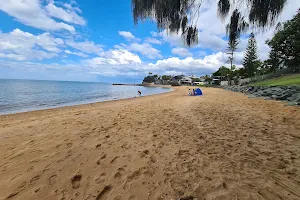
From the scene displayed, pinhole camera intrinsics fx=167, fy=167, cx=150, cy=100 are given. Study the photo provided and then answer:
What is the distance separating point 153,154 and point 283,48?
171 ft

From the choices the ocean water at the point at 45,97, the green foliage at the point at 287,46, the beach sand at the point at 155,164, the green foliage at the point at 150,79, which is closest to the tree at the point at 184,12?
the beach sand at the point at 155,164

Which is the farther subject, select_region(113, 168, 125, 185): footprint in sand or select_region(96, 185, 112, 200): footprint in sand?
select_region(113, 168, 125, 185): footprint in sand

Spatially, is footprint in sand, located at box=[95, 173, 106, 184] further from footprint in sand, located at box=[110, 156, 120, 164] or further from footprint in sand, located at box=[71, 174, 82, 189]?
footprint in sand, located at box=[110, 156, 120, 164]

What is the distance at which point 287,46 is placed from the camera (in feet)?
132

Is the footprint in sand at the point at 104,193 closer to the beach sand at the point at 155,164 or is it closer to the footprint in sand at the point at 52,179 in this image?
the beach sand at the point at 155,164

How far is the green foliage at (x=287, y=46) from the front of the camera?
3604 centimetres

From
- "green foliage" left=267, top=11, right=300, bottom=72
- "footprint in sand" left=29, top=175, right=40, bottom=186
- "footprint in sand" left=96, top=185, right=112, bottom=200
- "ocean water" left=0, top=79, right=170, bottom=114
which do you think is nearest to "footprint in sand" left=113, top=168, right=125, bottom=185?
"footprint in sand" left=96, top=185, right=112, bottom=200

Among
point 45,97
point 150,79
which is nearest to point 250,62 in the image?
point 45,97

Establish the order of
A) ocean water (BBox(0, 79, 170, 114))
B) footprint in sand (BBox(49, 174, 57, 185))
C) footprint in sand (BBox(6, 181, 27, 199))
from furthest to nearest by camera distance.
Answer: ocean water (BBox(0, 79, 170, 114)), footprint in sand (BBox(49, 174, 57, 185)), footprint in sand (BBox(6, 181, 27, 199))

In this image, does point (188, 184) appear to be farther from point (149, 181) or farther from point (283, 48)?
point (283, 48)

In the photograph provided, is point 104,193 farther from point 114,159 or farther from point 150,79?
point 150,79

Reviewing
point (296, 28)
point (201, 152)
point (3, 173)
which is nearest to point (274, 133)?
point (201, 152)

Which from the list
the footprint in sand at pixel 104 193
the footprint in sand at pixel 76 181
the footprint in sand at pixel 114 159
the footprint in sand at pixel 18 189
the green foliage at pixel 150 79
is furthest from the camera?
the green foliage at pixel 150 79

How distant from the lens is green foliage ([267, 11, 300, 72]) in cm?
3604
